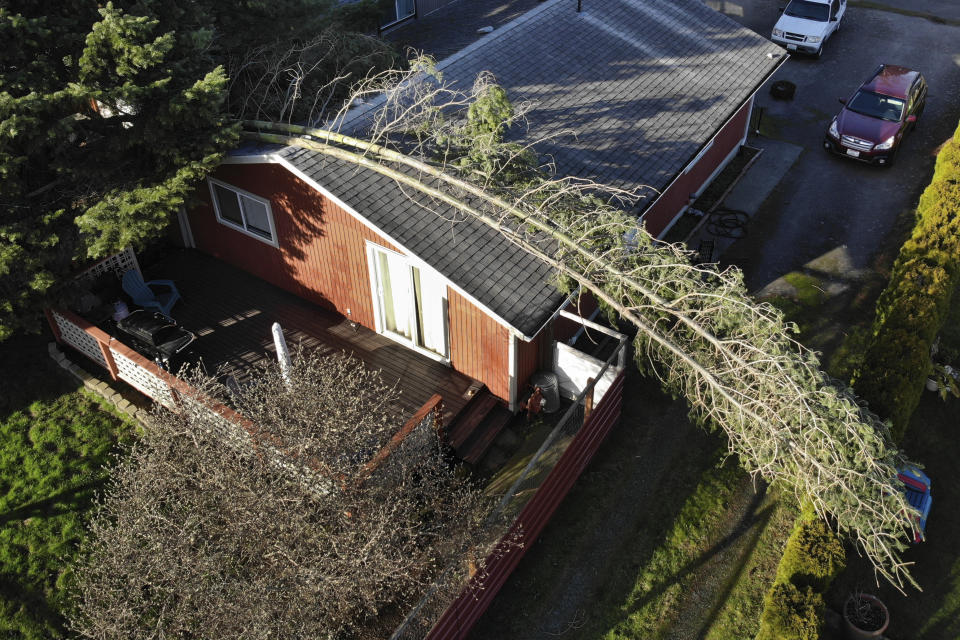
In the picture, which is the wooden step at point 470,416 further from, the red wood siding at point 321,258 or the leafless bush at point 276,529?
the leafless bush at point 276,529

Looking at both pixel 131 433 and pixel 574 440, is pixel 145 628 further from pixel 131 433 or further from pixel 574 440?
pixel 574 440

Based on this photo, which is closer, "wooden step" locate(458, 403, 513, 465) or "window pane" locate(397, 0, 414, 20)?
"wooden step" locate(458, 403, 513, 465)

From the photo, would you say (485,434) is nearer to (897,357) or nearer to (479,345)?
(479,345)

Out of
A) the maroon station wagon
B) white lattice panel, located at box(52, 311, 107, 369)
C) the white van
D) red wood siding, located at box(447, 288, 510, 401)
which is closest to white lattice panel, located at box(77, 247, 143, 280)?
white lattice panel, located at box(52, 311, 107, 369)

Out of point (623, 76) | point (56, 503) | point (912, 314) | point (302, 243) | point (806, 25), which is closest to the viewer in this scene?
point (56, 503)

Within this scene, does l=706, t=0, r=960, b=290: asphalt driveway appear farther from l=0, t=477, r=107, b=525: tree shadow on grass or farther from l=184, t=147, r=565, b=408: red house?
l=0, t=477, r=107, b=525: tree shadow on grass

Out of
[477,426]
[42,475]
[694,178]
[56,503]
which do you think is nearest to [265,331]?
[42,475]
